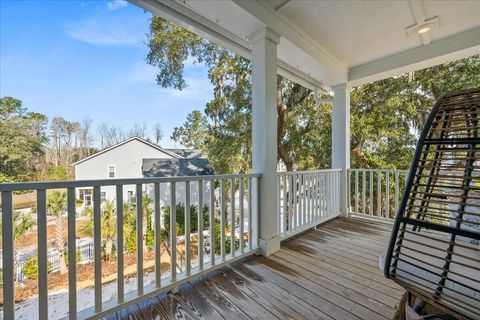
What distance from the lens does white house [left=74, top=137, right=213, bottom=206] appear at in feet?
8.46

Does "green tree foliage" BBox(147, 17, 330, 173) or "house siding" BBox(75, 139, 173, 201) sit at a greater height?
"green tree foliage" BBox(147, 17, 330, 173)

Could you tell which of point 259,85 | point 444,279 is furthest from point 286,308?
point 259,85

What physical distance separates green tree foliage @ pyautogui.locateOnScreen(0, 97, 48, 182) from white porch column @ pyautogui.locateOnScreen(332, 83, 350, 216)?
161 inches

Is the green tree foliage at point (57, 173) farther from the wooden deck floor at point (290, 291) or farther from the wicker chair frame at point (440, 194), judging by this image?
the wicker chair frame at point (440, 194)

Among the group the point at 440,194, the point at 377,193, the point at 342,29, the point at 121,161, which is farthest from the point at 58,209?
the point at 377,193

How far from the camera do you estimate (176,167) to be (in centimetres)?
702

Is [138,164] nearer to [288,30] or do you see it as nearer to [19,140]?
[19,140]

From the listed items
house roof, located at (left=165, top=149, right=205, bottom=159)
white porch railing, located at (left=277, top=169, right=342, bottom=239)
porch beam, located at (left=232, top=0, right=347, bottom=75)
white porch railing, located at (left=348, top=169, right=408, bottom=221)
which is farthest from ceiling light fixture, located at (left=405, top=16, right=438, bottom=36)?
house roof, located at (left=165, top=149, right=205, bottom=159)

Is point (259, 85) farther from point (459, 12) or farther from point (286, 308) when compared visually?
point (459, 12)

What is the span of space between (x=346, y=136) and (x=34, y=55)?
5875 millimetres

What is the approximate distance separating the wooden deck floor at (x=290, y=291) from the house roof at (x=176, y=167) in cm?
439

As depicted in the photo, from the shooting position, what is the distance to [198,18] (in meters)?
2.19

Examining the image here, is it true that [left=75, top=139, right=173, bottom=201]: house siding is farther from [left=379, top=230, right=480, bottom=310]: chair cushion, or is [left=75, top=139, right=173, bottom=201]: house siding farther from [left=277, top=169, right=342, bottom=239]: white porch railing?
[left=379, top=230, right=480, bottom=310]: chair cushion

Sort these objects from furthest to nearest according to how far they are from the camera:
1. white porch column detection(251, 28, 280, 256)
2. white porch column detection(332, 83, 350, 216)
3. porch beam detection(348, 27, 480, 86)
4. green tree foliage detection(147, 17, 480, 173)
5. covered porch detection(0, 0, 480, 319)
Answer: green tree foliage detection(147, 17, 480, 173) → white porch column detection(332, 83, 350, 216) → porch beam detection(348, 27, 480, 86) → white porch column detection(251, 28, 280, 256) → covered porch detection(0, 0, 480, 319)
